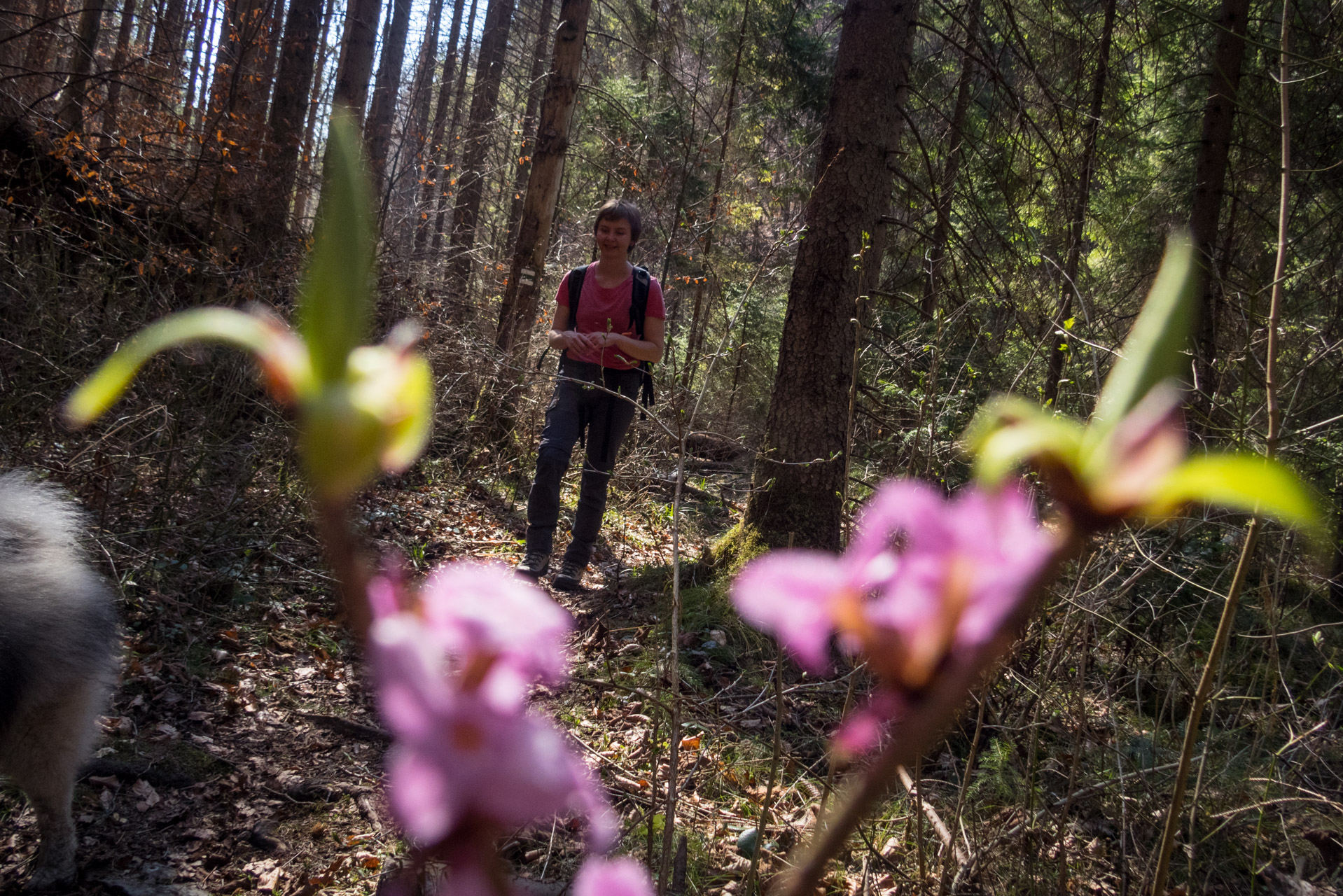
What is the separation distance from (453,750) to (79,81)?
7.11m

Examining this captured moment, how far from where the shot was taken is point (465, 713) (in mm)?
225

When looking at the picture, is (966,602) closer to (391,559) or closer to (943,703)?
(943,703)

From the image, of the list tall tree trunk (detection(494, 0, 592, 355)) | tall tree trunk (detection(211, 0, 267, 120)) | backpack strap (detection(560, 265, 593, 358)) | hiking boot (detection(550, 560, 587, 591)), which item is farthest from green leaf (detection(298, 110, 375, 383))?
tall tree trunk (detection(494, 0, 592, 355))

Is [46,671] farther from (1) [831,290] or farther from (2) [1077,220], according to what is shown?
(2) [1077,220]

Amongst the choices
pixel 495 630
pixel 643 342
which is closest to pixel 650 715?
pixel 643 342

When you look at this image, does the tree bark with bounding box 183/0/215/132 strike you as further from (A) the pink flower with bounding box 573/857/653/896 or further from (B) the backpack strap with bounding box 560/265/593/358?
(A) the pink flower with bounding box 573/857/653/896

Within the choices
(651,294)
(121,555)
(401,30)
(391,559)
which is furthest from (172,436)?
(401,30)

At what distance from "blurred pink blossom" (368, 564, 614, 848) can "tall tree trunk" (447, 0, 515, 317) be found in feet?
27.2

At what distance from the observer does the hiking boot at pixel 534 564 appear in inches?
179

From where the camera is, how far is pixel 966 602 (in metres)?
0.25

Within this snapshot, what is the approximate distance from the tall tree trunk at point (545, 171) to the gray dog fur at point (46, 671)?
4790mm

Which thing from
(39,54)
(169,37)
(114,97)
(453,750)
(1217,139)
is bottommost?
(453,750)

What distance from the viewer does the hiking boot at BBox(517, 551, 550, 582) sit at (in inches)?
179

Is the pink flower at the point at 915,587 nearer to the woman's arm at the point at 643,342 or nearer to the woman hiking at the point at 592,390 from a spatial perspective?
the woman's arm at the point at 643,342
